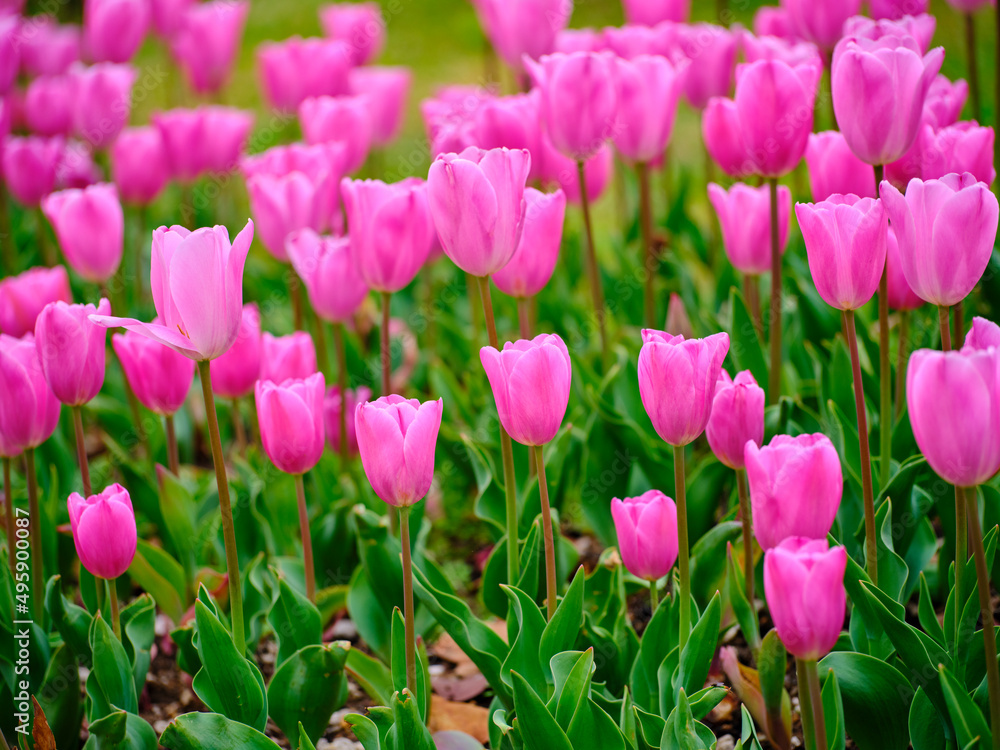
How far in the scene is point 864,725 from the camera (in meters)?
1.31

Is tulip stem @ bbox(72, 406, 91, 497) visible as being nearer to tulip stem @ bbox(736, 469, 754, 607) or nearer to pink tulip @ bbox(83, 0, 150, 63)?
tulip stem @ bbox(736, 469, 754, 607)

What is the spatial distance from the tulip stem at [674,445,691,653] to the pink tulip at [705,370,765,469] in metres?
0.09

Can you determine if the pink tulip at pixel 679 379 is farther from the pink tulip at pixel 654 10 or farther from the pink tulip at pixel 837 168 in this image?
the pink tulip at pixel 654 10

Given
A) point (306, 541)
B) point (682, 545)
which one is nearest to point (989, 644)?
point (682, 545)

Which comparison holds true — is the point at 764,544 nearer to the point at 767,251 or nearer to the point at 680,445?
the point at 680,445

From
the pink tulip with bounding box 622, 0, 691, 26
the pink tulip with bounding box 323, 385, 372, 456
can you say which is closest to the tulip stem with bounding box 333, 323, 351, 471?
the pink tulip with bounding box 323, 385, 372, 456

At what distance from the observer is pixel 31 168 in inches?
115

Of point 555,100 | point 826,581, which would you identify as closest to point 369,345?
point 555,100

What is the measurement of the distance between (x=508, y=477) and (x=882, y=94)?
795mm

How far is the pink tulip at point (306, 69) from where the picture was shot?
3.27 metres

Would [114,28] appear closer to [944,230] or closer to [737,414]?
[737,414]

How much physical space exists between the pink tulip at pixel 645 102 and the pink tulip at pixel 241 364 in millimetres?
859

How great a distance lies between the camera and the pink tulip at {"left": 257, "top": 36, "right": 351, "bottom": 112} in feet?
10.7

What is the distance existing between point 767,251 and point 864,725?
95 centimetres
